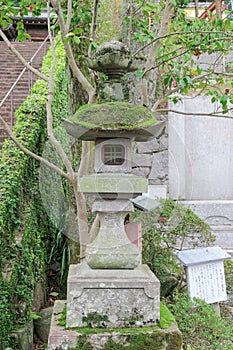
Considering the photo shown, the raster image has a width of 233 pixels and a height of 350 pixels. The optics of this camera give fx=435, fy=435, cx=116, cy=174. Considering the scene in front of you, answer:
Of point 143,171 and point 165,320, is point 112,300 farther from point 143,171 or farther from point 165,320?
point 143,171

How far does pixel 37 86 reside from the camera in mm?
8609

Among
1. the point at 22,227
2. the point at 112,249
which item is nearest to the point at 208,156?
the point at 22,227

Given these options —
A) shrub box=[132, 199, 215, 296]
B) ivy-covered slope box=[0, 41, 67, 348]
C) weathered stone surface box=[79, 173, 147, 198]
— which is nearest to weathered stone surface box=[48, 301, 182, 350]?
weathered stone surface box=[79, 173, 147, 198]

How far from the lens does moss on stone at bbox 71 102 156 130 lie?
10.3 ft

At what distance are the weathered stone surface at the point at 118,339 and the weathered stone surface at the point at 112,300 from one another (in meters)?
0.09

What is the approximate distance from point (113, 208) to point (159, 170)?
5047 mm

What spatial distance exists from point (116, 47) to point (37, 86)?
562 cm

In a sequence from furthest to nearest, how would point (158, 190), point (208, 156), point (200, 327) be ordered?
point (208, 156) → point (158, 190) → point (200, 327)

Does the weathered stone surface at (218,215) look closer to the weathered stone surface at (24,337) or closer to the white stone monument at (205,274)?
the white stone monument at (205,274)

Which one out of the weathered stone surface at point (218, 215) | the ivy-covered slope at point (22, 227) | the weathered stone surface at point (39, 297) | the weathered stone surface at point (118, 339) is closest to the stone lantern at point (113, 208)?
the weathered stone surface at point (118, 339)

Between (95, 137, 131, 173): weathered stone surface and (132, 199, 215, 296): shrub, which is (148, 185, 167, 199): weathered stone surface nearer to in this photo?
(132, 199, 215, 296): shrub

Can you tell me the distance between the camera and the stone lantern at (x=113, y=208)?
10.5 ft

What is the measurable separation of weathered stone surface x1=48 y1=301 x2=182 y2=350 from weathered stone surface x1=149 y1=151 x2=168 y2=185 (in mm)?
5282

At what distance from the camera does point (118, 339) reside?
3.12m
